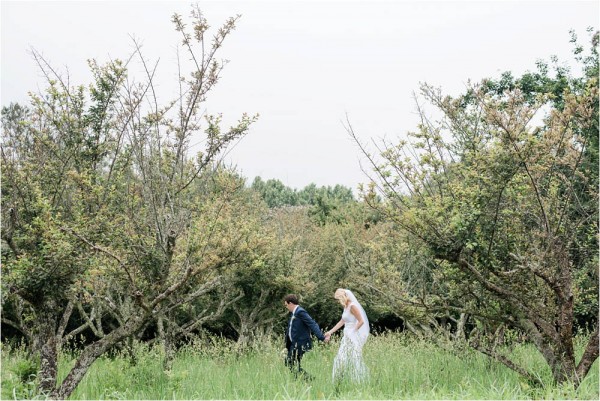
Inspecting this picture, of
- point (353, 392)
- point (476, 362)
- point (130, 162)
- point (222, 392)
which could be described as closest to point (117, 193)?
point (130, 162)

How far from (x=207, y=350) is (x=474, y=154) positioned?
6.46 m

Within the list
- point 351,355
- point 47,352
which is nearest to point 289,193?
point 351,355

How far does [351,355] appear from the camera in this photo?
7102 mm

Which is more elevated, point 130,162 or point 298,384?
point 130,162

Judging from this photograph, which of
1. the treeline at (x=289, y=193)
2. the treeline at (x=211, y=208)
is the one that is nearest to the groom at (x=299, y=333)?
the treeline at (x=211, y=208)

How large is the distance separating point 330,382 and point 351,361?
0.36 metres

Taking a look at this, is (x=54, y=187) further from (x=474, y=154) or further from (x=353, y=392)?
(x=474, y=154)

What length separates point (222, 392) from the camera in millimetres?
6312

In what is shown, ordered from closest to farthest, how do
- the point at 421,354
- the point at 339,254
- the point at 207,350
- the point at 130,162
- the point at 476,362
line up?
the point at 130,162 < the point at 476,362 < the point at 421,354 < the point at 207,350 < the point at 339,254

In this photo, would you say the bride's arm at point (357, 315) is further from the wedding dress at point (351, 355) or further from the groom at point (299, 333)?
the groom at point (299, 333)

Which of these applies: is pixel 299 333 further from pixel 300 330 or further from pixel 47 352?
pixel 47 352

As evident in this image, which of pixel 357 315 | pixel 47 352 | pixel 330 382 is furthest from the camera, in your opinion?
pixel 357 315

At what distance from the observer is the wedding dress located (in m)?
→ 6.88

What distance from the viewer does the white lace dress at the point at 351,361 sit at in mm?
6855
